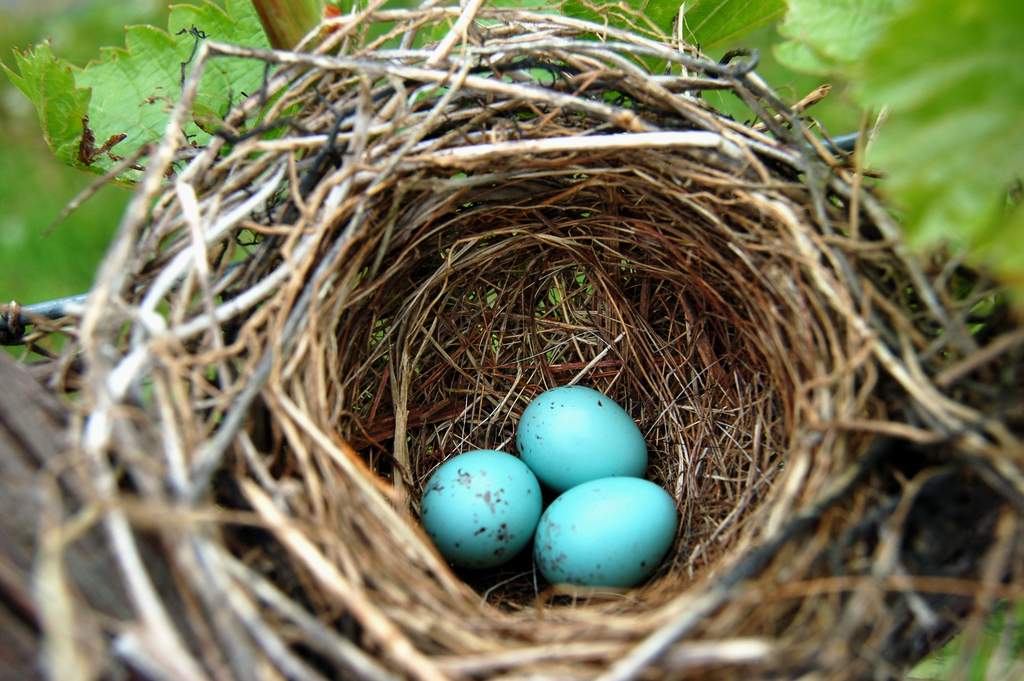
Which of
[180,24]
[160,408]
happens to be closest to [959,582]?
[160,408]

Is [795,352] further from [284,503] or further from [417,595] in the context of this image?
[284,503]

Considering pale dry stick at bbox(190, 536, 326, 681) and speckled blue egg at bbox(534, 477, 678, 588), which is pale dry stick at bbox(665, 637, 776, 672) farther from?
speckled blue egg at bbox(534, 477, 678, 588)

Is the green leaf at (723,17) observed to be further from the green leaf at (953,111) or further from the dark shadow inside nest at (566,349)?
the green leaf at (953,111)

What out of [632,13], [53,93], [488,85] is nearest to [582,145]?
[488,85]

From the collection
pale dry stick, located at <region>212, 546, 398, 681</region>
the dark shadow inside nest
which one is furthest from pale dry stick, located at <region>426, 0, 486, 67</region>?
pale dry stick, located at <region>212, 546, 398, 681</region>

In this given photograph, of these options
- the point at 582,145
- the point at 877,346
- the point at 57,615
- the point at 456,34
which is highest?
the point at 456,34

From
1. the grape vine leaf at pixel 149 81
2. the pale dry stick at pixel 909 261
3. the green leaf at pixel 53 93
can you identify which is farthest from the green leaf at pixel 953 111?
the green leaf at pixel 53 93

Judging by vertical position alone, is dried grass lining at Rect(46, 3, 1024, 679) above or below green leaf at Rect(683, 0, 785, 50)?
below

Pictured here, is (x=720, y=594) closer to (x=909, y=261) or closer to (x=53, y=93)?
(x=909, y=261)
